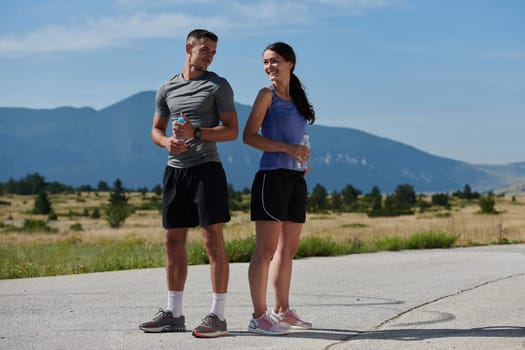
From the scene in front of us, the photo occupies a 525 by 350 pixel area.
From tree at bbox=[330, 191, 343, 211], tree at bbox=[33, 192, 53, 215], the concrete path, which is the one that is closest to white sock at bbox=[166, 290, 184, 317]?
the concrete path

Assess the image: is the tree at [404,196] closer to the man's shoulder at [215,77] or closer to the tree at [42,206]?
the tree at [42,206]

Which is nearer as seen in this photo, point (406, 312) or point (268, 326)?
point (268, 326)

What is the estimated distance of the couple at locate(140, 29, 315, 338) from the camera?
6.68 metres

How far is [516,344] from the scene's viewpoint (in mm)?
6449

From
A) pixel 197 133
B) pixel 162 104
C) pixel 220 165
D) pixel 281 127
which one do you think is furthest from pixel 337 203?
pixel 197 133

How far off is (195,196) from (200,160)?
0.94 ft

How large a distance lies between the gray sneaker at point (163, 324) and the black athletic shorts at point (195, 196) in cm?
78

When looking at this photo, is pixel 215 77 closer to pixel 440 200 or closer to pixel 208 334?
pixel 208 334

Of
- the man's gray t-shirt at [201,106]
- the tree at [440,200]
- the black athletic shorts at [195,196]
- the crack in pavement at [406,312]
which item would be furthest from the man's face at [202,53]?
the tree at [440,200]

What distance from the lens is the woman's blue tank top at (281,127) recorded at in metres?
6.77

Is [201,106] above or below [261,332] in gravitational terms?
above

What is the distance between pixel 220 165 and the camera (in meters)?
6.73

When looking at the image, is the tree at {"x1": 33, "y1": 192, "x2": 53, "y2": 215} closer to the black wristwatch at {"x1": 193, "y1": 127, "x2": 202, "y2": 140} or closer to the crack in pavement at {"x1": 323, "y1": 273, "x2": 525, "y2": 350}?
the crack in pavement at {"x1": 323, "y1": 273, "x2": 525, "y2": 350}

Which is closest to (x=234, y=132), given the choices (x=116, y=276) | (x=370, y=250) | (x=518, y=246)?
(x=116, y=276)
